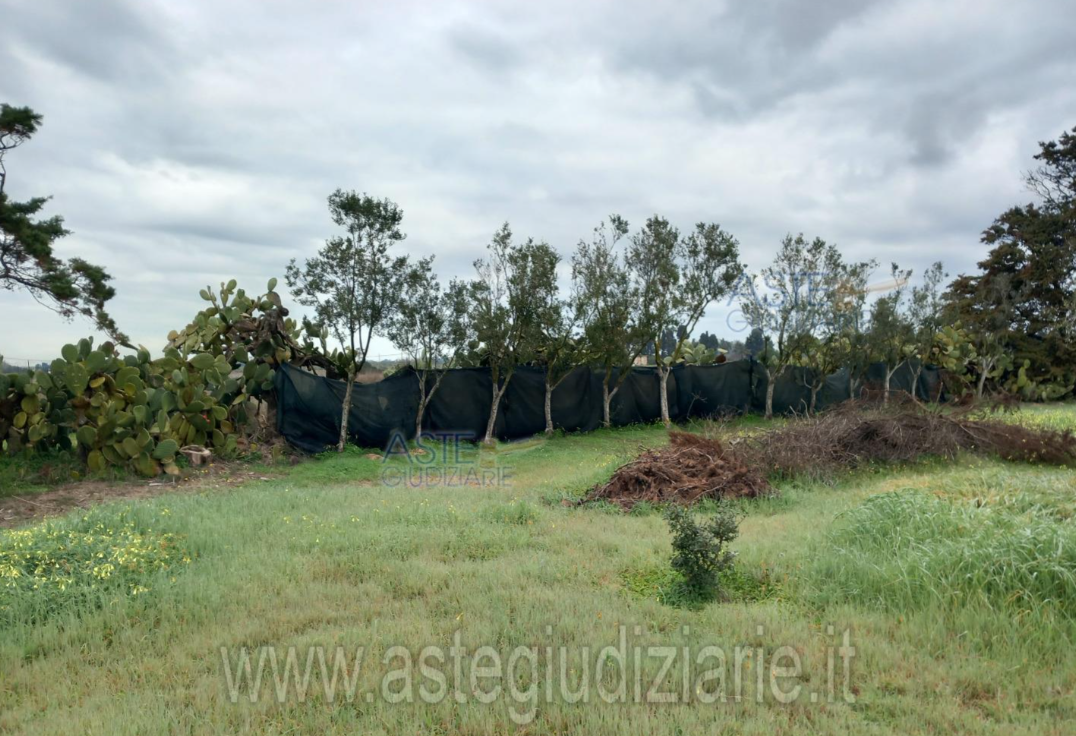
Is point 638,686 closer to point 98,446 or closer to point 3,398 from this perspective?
point 98,446

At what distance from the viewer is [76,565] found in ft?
14.4

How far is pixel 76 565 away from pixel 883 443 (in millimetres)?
8753

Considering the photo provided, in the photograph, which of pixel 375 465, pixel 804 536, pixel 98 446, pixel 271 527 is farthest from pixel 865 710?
pixel 98 446

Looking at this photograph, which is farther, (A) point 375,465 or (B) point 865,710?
(A) point 375,465

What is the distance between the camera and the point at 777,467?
27.2 feet

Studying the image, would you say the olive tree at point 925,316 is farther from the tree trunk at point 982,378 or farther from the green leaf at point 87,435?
the green leaf at point 87,435

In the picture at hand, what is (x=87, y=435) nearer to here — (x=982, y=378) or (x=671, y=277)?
(x=671, y=277)

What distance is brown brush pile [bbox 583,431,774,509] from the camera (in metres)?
7.36

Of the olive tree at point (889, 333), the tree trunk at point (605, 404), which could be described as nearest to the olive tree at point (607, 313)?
the tree trunk at point (605, 404)

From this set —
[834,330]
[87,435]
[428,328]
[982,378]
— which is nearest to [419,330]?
[428,328]

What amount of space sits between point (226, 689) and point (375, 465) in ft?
25.3

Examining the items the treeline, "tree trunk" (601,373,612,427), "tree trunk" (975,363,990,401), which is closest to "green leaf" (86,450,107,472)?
the treeline

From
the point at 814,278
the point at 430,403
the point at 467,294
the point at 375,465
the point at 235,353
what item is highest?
the point at 814,278

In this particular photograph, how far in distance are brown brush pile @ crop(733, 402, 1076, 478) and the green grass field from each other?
225 cm
